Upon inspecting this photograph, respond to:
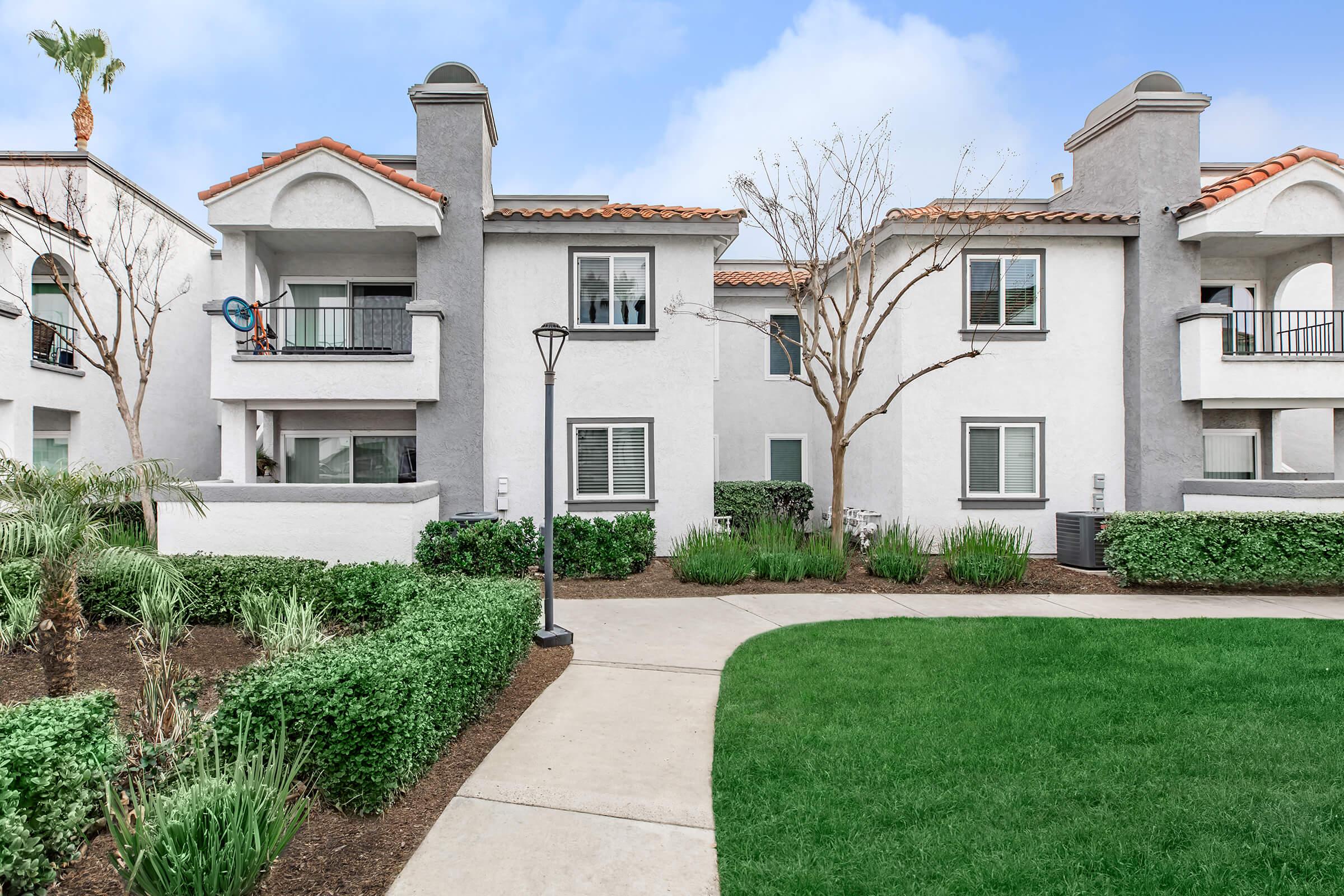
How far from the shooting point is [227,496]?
37.0ft

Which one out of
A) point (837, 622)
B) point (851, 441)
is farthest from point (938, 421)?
point (837, 622)

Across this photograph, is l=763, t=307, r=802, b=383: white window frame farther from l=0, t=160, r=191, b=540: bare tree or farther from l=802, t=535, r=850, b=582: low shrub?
l=0, t=160, r=191, b=540: bare tree

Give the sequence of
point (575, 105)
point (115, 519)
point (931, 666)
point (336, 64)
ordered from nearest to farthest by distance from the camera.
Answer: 1. point (931, 666)
2. point (115, 519)
3. point (336, 64)
4. point (575, 105)

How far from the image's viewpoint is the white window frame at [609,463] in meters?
14.1

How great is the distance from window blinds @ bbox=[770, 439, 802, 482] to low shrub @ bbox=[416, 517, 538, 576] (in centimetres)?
860

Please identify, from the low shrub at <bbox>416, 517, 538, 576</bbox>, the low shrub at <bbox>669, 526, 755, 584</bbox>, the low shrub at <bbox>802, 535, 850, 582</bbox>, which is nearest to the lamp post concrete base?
the low shrub at <bbox>416, 517, 538, 576</bbox>

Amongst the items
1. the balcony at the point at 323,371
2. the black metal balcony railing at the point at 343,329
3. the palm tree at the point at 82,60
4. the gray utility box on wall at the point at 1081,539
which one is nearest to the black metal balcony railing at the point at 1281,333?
the gray utility box on wall at the point at 1081,539

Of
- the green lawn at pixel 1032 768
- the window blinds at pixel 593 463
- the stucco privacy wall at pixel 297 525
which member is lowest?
the green lawn at pixel 1032 768

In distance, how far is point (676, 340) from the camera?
14227 millimetres

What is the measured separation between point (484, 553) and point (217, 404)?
40.5ft

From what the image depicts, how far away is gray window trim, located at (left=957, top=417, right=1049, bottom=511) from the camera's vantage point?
47.9ft

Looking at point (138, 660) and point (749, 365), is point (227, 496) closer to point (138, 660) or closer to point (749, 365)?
point (138, 660)

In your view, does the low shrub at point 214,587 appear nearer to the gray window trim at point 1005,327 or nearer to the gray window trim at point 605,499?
the gray window trim at point 605,499

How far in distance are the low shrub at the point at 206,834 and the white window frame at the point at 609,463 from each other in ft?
34.1
